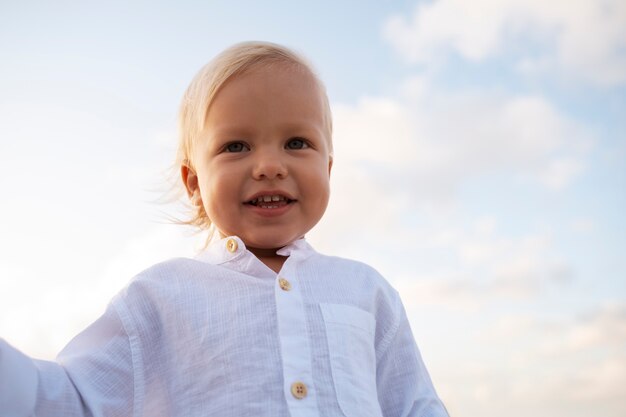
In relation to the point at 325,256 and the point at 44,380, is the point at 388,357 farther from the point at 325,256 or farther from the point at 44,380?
the point at 44,380

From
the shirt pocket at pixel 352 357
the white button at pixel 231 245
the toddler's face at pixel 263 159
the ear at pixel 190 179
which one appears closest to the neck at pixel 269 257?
the toddler's face at pixel 263 159

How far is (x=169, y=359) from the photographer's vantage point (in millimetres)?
2527

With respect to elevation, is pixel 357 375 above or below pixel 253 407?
above

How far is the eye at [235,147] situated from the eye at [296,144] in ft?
0.55

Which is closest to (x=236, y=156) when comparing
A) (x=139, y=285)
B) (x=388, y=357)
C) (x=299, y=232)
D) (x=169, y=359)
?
(x=299, y=232)

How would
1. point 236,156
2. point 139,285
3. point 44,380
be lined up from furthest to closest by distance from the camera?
point 236,156
point 139,285
point 44,380

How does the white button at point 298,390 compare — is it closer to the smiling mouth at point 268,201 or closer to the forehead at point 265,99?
the smiling mouth at point 268,201

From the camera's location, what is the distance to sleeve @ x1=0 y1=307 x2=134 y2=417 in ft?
6.93

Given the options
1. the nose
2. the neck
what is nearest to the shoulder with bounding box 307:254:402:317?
the neck

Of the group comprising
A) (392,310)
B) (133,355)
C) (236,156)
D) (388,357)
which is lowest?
(133,355)

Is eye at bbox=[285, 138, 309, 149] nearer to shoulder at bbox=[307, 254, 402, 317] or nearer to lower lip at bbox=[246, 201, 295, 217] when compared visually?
lower lip at bbox=[246, 201, 295, 217]

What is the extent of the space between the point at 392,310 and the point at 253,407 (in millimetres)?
822

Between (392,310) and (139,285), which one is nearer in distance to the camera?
(139,285)

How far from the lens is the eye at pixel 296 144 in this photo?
9.28 ft
